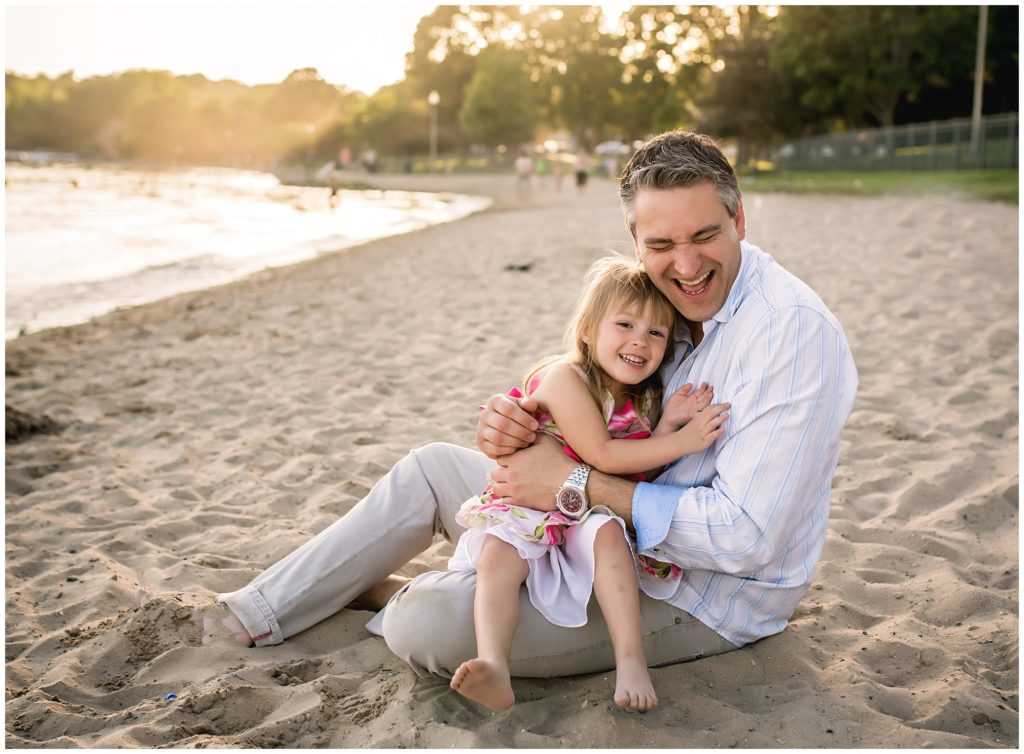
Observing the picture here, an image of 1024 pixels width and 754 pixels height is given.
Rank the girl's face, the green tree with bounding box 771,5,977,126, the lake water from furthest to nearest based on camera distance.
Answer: the green tree with bounding box 771,5,977,126, the lake water, the girl's face

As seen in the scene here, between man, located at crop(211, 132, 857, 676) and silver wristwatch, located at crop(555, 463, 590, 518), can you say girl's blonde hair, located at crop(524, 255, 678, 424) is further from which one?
silver wristwatch, located at crop(555, 463, 590, 518)

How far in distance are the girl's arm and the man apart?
5 centimetres

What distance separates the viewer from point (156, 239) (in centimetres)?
→ 2020

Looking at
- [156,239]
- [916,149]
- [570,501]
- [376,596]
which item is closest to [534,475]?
[570,501]

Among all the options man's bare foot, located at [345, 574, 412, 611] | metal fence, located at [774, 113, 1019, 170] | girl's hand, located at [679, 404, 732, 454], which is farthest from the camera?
metal fence, located at [774, 113, 1019, 170]

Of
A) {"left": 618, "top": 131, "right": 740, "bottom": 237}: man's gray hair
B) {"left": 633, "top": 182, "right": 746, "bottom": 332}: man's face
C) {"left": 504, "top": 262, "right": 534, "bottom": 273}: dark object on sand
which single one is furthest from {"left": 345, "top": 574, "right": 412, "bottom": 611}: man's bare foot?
{"left": 504, "top": 262, "right": 534, "bottom": 273}: dark object on sand

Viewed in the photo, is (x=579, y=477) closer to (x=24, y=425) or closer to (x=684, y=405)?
(x=684, y=405)

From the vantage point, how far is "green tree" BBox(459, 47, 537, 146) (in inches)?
2413

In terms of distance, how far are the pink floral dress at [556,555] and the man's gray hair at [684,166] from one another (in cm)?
86

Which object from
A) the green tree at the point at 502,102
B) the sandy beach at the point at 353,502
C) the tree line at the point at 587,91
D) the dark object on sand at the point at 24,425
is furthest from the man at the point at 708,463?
the green tree at the point at 502,102

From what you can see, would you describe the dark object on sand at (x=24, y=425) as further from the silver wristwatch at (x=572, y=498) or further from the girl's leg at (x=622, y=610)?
the girl's leg at (x=622, y=610)

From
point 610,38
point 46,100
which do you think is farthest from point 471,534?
point 46,100

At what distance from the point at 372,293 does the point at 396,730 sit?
8.51 meters

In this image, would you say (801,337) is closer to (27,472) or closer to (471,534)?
(471,534)
